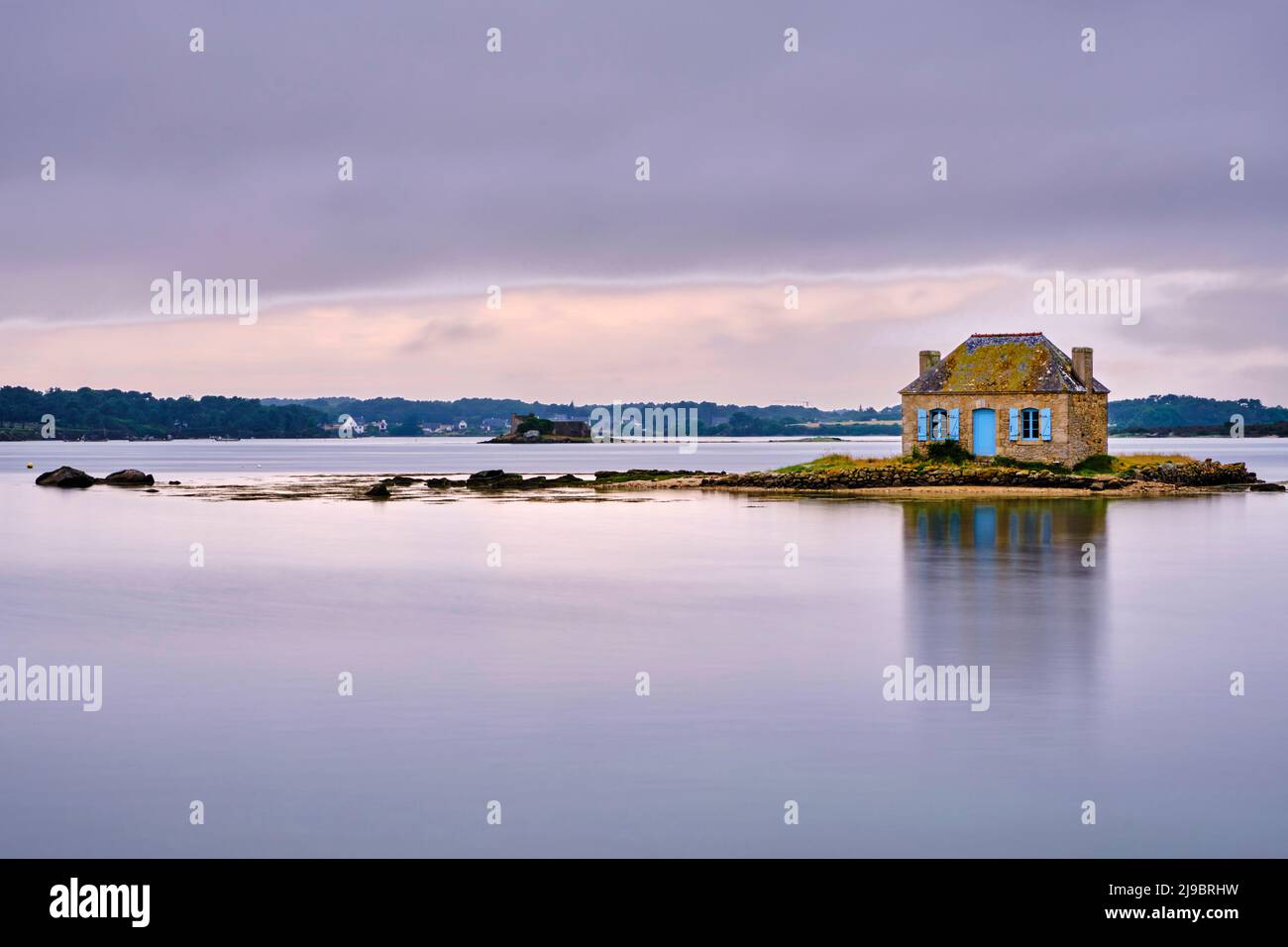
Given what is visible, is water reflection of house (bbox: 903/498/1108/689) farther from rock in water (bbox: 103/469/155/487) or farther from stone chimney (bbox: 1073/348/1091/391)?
rock in water (bbox: 103/469/155/487)

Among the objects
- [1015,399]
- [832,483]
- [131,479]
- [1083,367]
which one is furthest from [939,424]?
[131,479]

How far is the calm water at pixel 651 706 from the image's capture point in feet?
38.2

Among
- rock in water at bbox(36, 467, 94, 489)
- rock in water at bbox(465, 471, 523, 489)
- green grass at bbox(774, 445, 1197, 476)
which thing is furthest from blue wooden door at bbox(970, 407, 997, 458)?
rock in water at bbox(36, 467, 94, 489)

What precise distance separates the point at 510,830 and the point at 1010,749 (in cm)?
571

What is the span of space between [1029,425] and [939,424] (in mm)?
4155

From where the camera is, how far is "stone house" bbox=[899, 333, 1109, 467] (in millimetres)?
58875

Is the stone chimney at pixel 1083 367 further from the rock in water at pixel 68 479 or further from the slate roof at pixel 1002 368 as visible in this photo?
the rock in water at pixel 68 479

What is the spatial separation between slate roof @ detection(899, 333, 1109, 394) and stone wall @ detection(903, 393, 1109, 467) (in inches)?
15.4

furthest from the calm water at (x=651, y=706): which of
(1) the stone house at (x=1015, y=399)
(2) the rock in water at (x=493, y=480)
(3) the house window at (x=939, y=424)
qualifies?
(2) the rock in water at (x=493, y=480)

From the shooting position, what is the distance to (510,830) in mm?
11516
